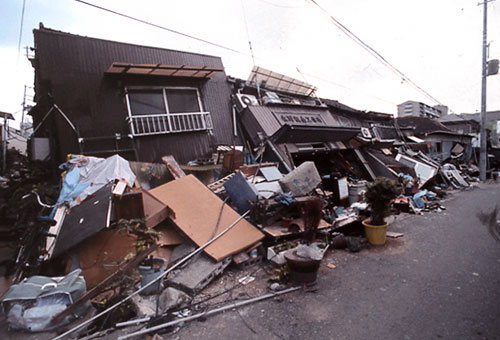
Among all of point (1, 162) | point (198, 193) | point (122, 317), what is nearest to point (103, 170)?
point (198, 193)

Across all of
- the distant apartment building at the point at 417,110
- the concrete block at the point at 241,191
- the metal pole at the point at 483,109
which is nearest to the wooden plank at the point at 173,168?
the concrete block at the point at 241,191

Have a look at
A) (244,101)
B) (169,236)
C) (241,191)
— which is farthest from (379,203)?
(244,101)

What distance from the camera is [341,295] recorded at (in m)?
3.98

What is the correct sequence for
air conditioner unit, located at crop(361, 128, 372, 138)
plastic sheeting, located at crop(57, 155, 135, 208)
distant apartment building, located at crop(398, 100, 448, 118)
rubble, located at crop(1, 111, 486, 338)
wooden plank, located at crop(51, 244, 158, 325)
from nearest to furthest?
wooden plank, located at crop(51, 244, 158, 325)
rubble, located at crop(1, 111, 486, 338)
plastic sheeting, located at crop(57, 155, 135, 208)
air conditioner unit, located at crop(361, 128, 372, 138)
distant apartment building, located at crop(398, 100, 448, 118)

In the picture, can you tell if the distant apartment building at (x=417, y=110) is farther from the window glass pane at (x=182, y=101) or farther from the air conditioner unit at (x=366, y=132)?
the window glass pane at (x=182, y=101)

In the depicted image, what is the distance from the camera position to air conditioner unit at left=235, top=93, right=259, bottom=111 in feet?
34.9

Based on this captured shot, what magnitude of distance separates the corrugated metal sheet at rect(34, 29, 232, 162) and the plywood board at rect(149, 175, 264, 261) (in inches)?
115

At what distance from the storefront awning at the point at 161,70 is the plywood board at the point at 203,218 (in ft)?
13.1

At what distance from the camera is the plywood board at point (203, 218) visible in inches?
201

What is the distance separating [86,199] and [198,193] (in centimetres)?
245

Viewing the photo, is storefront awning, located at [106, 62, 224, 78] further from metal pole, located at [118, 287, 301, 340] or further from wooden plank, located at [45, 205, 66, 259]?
metal pole, located at [118, 287, 301, 340]

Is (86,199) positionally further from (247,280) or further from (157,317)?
(247,280)

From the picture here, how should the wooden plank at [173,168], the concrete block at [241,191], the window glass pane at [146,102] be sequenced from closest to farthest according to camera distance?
1. the concrete block at [241,191]
2. the wooden plank at [173,168]
3. the window glass pane at [146,102]

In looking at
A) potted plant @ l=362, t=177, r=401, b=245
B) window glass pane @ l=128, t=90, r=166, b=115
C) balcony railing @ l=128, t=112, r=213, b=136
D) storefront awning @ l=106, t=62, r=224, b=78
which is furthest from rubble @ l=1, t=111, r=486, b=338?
storefront awning @ l=106, t=62, r=224, b=78
